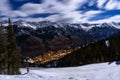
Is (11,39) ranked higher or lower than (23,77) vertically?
higher

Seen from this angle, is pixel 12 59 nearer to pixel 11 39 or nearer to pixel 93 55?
pixel 11 39

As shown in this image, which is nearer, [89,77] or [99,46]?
[89,77]

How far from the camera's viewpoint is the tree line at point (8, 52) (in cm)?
6766

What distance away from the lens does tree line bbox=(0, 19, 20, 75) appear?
67662 mm

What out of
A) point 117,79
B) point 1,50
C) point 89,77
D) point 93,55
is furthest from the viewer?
point 93,55

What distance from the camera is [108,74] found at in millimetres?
35219

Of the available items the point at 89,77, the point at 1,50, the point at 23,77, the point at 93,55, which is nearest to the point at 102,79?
the point at 89,77

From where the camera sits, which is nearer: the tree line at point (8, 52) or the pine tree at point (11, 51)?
the tree line at point (8, 52)

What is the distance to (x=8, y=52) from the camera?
230 ft

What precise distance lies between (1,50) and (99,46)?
83.7m

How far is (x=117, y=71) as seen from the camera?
3556 centimetres

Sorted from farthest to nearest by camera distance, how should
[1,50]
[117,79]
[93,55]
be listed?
[93,55]
[1,50]
[117,79]

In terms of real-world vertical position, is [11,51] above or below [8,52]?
above

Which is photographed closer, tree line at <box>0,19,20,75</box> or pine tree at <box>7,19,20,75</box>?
tree line at <box>0,19,20,75</box>
